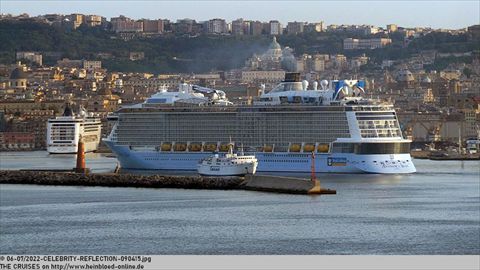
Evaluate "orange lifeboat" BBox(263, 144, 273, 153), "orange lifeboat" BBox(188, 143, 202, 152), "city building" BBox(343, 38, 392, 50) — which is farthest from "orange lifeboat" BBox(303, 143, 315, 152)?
"city building" BBox(343, 38, 392, 50)

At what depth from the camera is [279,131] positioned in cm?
3309

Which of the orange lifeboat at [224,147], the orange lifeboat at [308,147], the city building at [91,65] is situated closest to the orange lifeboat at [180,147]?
the orange lifeboat at [224,147]

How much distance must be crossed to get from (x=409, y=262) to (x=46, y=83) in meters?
79.6

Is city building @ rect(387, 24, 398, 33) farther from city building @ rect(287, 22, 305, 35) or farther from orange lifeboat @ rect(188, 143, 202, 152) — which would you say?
orange lifeboat @ rect(188, 143, 202, 152)

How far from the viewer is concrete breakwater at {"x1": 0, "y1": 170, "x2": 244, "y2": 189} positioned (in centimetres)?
2480

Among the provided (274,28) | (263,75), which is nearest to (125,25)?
(274,28)

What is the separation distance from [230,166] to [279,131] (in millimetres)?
4541

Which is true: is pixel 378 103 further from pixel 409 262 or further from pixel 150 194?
pixel 409 262

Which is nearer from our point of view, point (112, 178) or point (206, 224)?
point (206, 224)

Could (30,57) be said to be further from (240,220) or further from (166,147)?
(240,220)

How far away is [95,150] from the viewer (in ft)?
180

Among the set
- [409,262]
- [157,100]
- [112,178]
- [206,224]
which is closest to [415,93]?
[157,100]

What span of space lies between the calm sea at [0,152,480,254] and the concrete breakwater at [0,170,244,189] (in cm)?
78

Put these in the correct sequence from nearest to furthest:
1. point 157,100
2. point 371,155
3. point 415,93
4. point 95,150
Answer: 1. point 371,155
2. point 157,100
3. point 95,150
4. point 415,93
